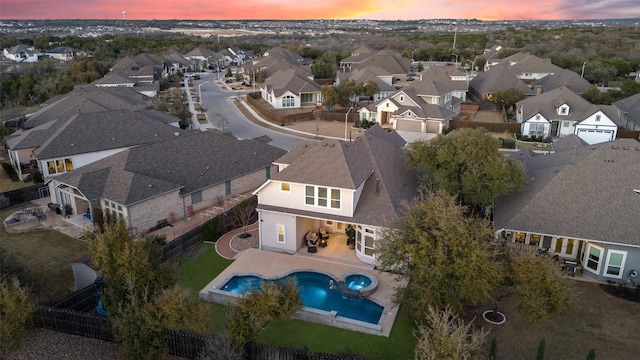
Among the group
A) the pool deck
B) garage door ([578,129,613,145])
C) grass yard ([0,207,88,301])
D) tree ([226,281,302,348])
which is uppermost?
tree ([226,281,302,348])

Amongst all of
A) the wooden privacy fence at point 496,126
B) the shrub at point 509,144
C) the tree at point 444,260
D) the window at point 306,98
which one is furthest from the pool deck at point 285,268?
the window at point 306,98

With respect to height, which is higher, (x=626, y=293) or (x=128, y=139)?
(x=128, y=139)

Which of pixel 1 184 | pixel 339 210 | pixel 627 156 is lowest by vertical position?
pixel 1 184

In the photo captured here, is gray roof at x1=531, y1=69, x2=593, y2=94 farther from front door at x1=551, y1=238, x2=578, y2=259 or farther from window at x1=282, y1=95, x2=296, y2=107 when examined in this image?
front door at x1=551, y1=238, x2=578, y2=259

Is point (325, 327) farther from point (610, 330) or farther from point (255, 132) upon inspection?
point (255, 132)

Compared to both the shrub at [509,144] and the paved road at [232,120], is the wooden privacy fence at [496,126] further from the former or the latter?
the paved road at [232,120]

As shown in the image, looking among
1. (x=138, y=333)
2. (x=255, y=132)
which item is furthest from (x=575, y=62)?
(x=138, y=333)

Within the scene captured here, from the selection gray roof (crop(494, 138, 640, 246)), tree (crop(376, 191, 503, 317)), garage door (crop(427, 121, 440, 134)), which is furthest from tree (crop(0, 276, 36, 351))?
garage door (crop(427, 121, 440, 134))
